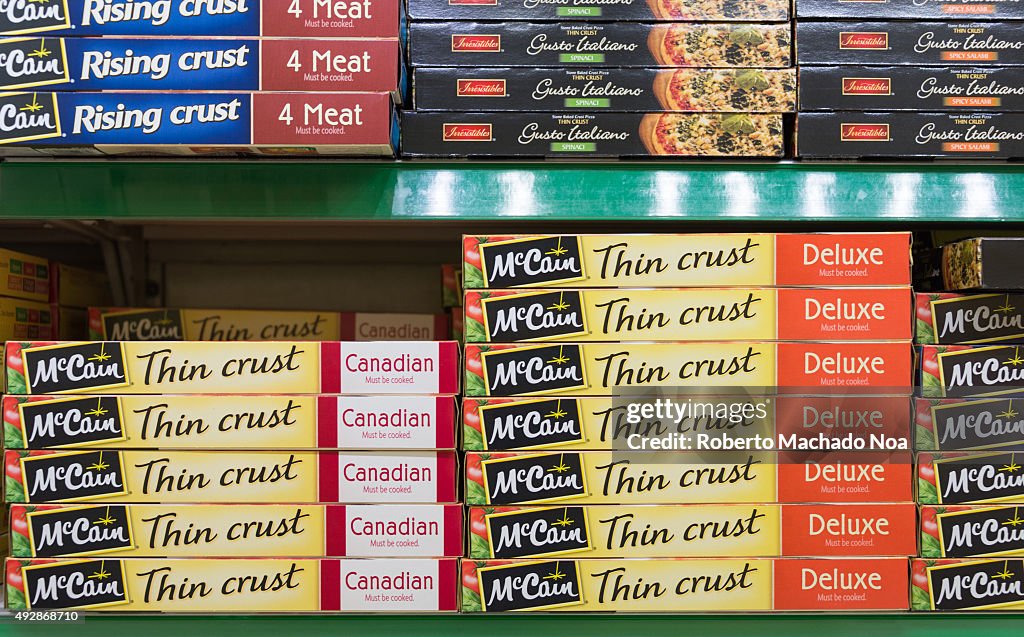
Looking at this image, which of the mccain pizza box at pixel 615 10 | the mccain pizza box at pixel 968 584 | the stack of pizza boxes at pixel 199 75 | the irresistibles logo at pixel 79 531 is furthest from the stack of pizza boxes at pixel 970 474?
the irresistibles logo at pixel 79 531

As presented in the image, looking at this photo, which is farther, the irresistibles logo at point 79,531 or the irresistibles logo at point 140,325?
the irresistibles logo at point 140,325

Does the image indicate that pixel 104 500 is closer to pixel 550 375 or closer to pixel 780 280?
pixel 550 375

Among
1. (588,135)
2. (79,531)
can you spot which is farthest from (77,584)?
(588,135)

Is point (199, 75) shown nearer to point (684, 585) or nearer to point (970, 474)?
point (684, 585)

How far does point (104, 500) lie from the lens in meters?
0.97

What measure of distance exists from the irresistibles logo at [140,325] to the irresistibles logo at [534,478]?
2.18 feet

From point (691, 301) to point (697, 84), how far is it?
0.31m

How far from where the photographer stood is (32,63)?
3.02ft

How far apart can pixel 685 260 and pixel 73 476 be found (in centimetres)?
91

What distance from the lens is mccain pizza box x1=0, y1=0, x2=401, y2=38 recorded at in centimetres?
93

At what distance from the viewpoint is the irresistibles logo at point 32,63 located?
918 millimetres

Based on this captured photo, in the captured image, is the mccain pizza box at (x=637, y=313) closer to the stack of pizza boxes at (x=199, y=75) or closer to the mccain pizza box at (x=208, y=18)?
the stack of pizza boxes at (x=199, y=75)

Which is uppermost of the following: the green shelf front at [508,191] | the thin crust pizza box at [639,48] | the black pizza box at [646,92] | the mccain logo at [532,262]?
the thin crust pizza box at [639,48]

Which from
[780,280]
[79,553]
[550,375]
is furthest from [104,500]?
[780,280]
